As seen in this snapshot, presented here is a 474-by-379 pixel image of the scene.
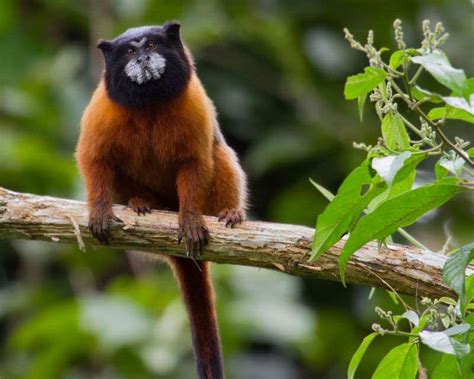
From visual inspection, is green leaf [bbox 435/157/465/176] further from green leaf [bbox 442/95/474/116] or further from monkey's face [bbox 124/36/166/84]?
monkey's face [bbox 124/36/166/84]

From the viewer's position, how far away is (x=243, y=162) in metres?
8.31

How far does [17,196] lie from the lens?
3.84m

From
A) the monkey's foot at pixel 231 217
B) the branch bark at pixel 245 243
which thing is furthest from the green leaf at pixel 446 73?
the monkey's foot at pixel 231 217

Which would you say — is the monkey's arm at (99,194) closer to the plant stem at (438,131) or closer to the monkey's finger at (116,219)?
the monkey's finger at (116,219)

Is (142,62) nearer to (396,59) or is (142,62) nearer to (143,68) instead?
(143,68)

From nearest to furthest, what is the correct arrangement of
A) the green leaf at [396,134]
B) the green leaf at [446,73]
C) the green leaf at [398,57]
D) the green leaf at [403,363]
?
1. the green leaf at [446,73]
2. the green leaf at [398,57]
3. the green leaf at [403,363]
4. the green leaf at [396,134]

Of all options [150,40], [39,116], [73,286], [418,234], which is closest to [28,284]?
[73,286]

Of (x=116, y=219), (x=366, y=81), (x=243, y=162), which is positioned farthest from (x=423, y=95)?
(x=243, y=162)

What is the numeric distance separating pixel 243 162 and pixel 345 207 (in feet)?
19.0

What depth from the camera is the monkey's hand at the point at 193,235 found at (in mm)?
3807

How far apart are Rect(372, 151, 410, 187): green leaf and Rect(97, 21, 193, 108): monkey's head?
7.17ft

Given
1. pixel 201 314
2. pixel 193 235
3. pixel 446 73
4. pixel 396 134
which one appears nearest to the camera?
pixel 446 73

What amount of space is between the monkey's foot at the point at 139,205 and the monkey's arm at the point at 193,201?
15 cm

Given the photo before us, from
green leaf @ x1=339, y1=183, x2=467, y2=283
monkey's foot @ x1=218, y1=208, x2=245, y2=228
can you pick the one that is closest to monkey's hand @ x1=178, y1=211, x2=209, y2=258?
monkey's foot @ x1=218, y1=208, x2=245, y2=228
